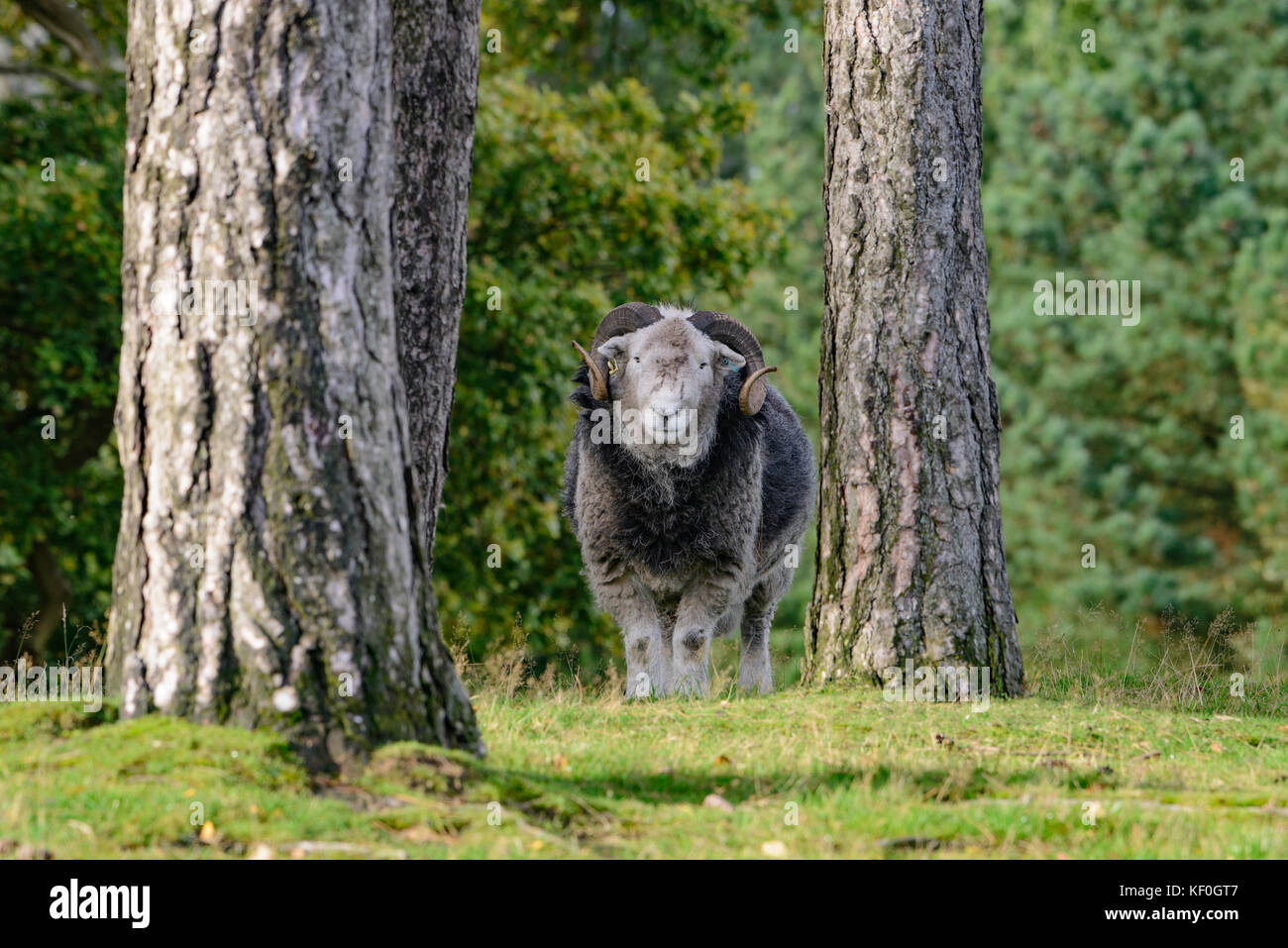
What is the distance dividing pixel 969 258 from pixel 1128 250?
17.9 metres

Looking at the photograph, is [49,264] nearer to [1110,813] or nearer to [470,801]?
[470,801]

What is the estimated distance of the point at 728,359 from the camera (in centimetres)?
916

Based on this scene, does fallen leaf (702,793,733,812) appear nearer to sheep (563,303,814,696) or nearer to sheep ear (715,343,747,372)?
sheep (563,303,814,696)

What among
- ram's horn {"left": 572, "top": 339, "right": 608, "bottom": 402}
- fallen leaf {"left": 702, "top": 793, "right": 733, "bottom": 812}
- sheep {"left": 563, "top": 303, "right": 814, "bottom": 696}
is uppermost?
ram's horn {"left": 572, "top": 339, "right": 608, "bottom": 402}

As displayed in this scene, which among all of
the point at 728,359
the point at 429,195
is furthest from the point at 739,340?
the point at 429,195

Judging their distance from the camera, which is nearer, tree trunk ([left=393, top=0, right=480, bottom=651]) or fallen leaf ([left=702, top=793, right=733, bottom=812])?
fallen leaf ([left=702, top=793, right=733, bottom=812])

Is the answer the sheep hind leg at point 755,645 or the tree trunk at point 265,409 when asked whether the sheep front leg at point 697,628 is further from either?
the tree trunk at point 265,409

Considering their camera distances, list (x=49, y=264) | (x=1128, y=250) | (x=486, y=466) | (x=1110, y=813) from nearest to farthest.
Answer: (x=1110, y=813) → (x=49, y=264) → (x=486, y=466) → (x=1128, y=250)

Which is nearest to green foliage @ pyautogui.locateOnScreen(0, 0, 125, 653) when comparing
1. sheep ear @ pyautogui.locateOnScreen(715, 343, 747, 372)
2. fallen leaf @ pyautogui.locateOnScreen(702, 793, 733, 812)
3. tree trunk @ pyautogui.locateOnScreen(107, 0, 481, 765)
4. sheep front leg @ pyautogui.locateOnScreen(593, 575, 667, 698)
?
sheep front leg @ pyautogui.locateOnScreen(593, 575, 667, 698)

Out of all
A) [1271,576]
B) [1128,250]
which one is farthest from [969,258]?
[1128,250]

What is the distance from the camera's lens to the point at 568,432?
1633 cm

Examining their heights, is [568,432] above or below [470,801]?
above

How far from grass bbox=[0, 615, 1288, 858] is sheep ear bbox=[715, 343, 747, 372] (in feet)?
9.71

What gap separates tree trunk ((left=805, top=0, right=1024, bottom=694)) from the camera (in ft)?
24.9
